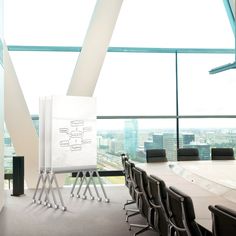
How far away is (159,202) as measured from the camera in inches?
133

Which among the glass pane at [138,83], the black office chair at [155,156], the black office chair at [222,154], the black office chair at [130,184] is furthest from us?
the glass pane at [138,83]

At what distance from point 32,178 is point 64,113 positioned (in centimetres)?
236

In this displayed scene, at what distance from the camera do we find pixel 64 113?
6707mm

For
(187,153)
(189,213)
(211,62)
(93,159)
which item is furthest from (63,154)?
(211,62)

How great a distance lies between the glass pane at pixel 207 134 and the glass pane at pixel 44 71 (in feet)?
11.0

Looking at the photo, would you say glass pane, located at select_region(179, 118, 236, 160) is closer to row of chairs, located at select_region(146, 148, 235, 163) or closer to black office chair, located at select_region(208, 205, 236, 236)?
row of chairs, located at select_region(146, 148, 235, 163)

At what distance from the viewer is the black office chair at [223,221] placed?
1.92 m

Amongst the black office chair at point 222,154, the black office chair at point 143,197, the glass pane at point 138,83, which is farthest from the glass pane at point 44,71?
the black office chair at point 143,197

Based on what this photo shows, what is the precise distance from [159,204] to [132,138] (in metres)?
5.80

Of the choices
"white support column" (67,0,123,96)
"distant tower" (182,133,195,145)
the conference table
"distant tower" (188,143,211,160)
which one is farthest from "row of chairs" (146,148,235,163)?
"white support column" (67,0,123,96)

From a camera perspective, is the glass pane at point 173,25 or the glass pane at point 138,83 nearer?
the glass pane at point 173,25

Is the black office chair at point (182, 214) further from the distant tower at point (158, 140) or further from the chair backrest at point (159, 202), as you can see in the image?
the distant tower at point (158, 140)

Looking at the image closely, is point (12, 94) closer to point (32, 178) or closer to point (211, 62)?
point (32, 178)

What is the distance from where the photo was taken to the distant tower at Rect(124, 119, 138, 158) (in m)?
9.06
